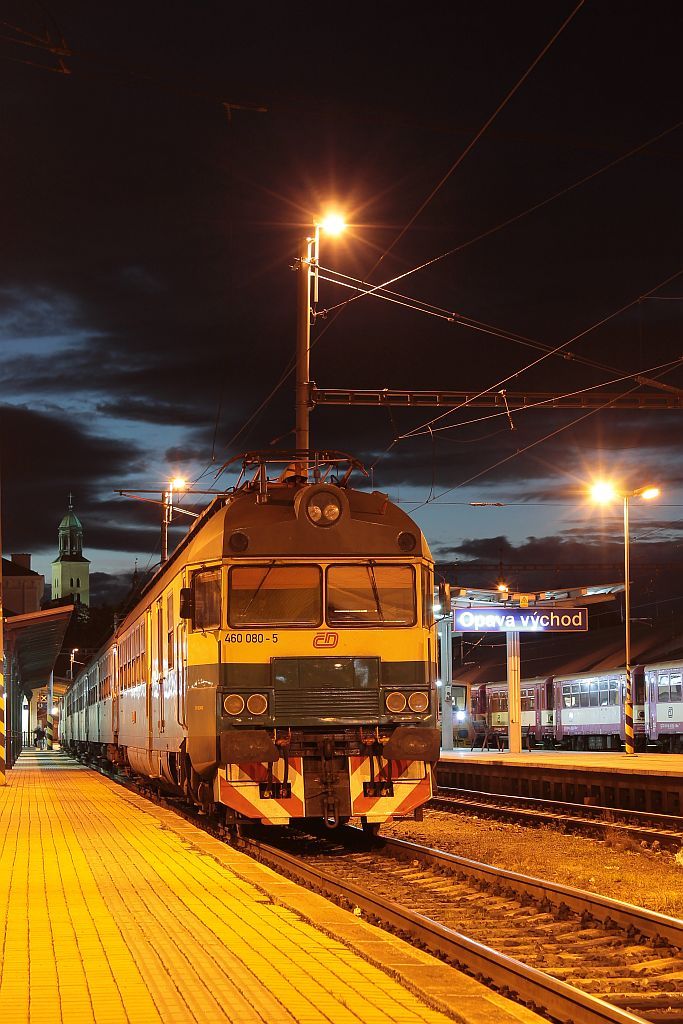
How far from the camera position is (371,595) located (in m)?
14.4

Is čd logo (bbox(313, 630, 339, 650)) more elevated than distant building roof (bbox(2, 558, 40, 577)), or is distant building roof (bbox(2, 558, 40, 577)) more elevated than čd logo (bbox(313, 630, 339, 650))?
distant building roof (bbox(2, 558, 40, 577))

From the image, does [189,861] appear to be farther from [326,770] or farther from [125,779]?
[125,779]

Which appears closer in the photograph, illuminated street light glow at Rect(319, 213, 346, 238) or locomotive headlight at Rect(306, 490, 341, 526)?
locomotive headlight at Rect(306, 490, 341, 526)

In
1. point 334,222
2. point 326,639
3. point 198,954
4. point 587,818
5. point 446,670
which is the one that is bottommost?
point 587,818

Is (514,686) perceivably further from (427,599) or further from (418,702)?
(418,702)

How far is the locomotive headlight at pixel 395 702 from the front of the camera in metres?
14.1

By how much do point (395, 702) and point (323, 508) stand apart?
215cm

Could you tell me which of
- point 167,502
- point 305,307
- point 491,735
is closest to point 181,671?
point 305,307

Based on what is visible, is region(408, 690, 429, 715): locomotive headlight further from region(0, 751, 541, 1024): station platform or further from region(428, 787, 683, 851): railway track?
region(428, 787, 683, 851): railway track

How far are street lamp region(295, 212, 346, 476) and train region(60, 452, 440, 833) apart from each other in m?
6.98

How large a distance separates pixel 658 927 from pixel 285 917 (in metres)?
2.50

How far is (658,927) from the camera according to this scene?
9.26 meters

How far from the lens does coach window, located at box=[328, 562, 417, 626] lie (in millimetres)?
14312

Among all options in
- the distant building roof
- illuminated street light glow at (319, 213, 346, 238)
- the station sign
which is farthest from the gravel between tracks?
the distant building roof
